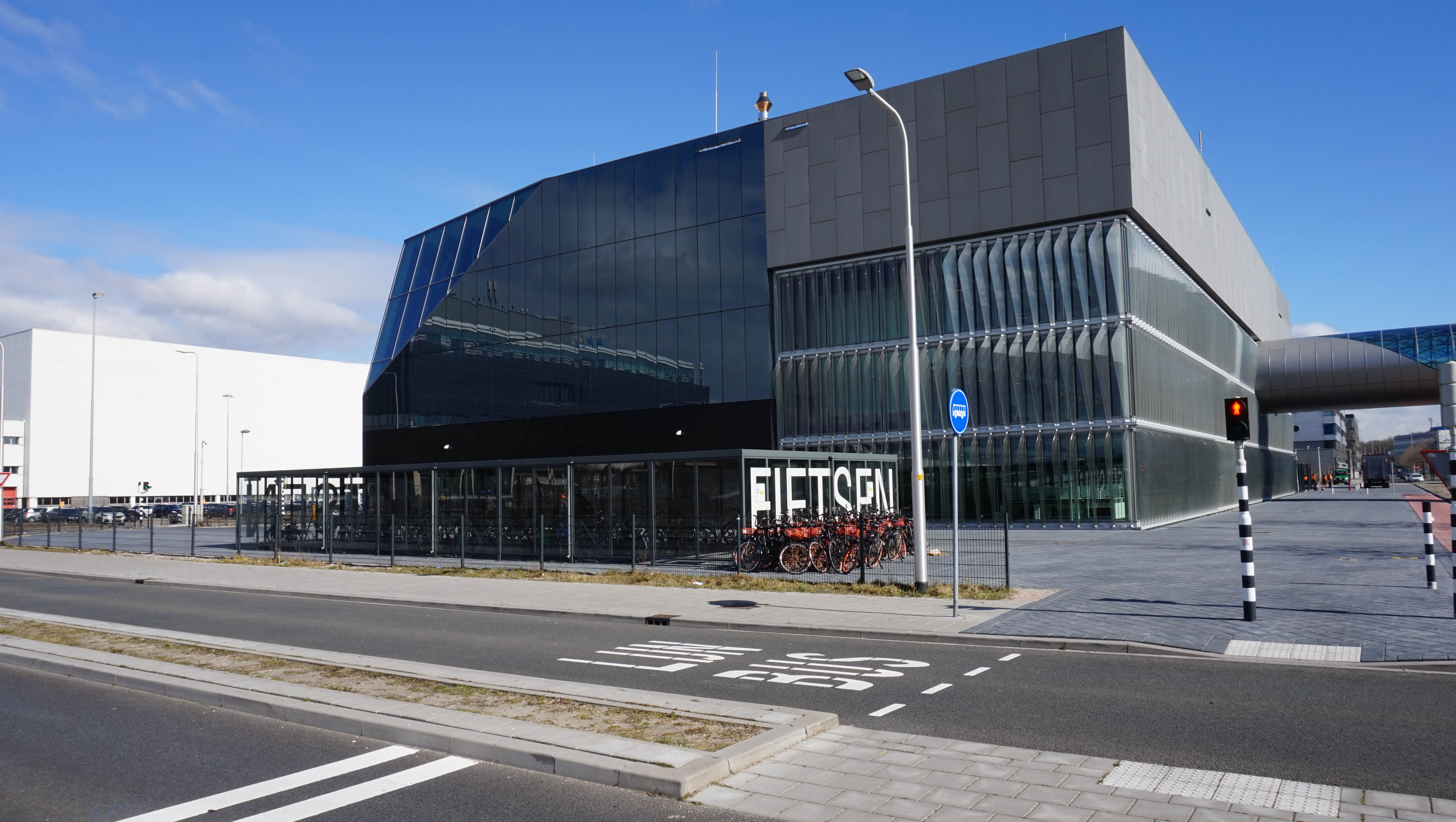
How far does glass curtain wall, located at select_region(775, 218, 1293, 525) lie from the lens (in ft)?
118

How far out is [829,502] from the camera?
2702 centimetres

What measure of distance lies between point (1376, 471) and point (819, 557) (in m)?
98.2

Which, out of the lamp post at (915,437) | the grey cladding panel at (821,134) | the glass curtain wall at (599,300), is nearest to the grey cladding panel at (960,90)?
the grey cladding panel at (821,134)

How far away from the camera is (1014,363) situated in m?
37.9

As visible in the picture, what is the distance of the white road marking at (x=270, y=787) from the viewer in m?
5.76

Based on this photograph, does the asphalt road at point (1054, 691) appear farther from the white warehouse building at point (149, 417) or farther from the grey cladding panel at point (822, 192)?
the white warehouse building at point (149, 417)

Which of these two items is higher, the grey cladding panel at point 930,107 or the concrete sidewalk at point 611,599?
the grey cladding panel at point 930,107

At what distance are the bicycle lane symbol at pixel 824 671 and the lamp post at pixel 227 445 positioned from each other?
93.9 m

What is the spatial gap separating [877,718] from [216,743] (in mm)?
5050

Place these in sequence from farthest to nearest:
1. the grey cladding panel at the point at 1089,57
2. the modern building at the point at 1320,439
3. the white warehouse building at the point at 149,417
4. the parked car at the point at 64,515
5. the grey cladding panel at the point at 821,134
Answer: the modern building at the point at 1320,439
the white warehouse building at the point at 149,417
the parked car at the point at 64,515
the grey cladding panel at the point at 821,134
the grey cladding panel at the point at 1089,57

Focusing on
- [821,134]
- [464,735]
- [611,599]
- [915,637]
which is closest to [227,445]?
[821,134]

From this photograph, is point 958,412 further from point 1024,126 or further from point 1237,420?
point 1024,126

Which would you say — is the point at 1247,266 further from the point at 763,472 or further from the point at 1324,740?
the point at 1324,740

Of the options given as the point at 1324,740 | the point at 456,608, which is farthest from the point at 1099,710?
the point at 456,608
